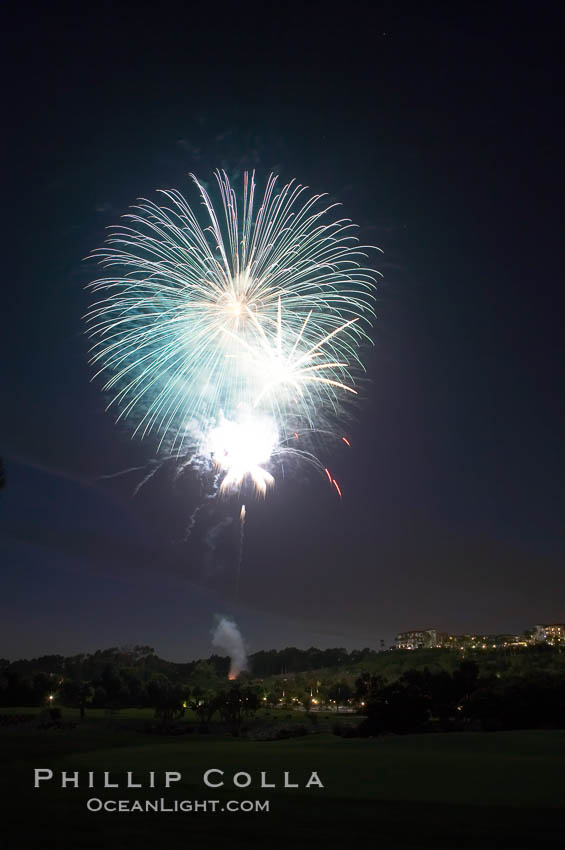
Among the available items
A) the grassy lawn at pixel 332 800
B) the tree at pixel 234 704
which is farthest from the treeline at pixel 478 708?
the tree at pixel 234 704

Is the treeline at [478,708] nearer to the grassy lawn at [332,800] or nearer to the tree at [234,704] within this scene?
the grassy lawn at [332,800]

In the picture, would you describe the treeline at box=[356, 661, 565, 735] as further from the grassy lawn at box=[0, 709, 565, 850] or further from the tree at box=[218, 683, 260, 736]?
the tree at box=[218, 683, 260, 736]

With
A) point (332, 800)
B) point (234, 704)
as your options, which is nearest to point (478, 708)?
point (234, 704)

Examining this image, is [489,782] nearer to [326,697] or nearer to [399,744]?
[399,744]

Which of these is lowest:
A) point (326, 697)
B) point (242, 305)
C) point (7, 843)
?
point (326, 697)

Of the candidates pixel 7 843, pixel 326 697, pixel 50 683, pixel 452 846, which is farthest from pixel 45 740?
pixel 326 697

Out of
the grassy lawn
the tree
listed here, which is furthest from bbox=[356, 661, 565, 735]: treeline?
the tree

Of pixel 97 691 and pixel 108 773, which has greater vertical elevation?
pixel 108 773

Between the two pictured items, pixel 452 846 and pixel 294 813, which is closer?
pixel 452 846
